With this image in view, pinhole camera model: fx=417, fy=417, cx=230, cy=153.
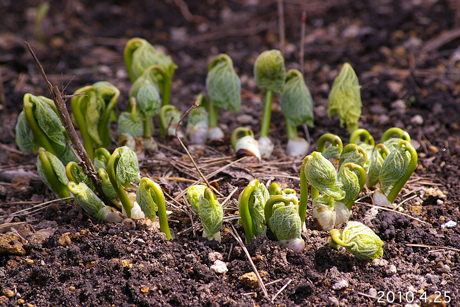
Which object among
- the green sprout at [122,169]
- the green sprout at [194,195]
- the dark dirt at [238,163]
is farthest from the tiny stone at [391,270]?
the green sprout at [122,169]

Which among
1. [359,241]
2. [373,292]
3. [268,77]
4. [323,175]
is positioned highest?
[268,77]

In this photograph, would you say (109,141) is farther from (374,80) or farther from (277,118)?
(374,80)

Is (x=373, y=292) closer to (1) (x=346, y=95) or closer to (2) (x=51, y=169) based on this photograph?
(1) (x=346, y=95)

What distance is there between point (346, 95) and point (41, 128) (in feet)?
4.72

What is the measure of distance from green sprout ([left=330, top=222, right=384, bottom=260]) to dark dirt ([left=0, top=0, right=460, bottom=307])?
7 cm

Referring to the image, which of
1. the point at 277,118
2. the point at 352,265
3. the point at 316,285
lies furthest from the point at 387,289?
the point at 277,118

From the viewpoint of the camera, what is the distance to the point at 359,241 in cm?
149

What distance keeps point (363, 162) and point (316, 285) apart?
22.0 inches

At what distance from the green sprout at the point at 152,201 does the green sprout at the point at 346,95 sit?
1.05 meters

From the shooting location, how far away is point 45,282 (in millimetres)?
1488

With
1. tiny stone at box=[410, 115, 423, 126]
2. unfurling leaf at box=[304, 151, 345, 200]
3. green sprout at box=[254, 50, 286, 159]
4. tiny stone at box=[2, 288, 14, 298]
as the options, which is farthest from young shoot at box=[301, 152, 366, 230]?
tiny stone at box=[2, 288, 14, 298]

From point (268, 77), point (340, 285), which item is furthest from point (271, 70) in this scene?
point (340, 285)

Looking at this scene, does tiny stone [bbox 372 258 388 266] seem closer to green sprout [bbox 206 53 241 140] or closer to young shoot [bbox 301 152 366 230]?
young shoot [bbox 301 152 366 230]

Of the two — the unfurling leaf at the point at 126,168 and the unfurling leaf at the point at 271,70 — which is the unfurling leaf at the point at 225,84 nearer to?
the unfurling leaf at the point at 271,70
